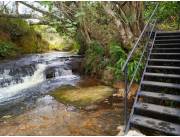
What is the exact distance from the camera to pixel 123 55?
9.62 metres

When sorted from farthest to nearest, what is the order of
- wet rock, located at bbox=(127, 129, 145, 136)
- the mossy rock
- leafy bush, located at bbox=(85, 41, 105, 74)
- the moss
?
the moss < leafy bush, located at bbox=(85, 41, 105, 74) < the mossy rock < wet rock, located at bbox=(127, 129, 145, 136)

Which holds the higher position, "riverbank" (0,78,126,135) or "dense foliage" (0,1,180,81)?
"dense foliage" (0,1,180,81)

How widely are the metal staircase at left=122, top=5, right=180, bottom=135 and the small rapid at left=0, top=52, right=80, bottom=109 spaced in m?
4.46

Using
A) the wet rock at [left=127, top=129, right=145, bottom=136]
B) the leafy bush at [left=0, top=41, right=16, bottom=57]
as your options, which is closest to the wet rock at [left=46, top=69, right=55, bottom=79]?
the leafy bush at [left=0, top=41, right=16, bottom=57]

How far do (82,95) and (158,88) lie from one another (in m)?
2.79

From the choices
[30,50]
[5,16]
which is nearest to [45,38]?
[30,50]

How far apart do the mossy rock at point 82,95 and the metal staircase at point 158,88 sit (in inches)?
54.6

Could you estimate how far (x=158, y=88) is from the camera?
7086 mm

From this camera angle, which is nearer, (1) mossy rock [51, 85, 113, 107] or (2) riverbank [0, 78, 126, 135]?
(2) riverbank [0, 78, 126, 135]

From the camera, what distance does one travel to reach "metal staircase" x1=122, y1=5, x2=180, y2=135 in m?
5.00

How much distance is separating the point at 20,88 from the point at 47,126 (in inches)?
225

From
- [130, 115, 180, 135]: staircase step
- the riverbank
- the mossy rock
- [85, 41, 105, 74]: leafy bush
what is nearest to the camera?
[130, 115, 180, 135]: staircase step

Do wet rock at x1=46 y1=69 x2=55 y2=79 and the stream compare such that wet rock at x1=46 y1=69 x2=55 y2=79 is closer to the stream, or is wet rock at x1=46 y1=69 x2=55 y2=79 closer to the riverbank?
the stream

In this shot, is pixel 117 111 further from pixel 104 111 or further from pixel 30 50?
pixel 30 50
